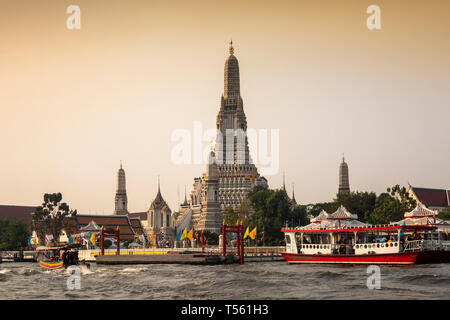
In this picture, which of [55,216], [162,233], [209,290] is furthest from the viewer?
[162,233]

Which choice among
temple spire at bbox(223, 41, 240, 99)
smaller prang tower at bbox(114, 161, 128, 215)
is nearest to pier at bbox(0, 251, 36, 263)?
smaller prang tower at bbox(114, 161, 128, 215)

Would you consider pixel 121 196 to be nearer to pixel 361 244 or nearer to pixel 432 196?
pixel 432 196

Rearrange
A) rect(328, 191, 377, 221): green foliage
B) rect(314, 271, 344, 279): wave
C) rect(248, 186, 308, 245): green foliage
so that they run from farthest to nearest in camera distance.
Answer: rect(328, 191, 377, 221): green foliage < rect(248, 186, 308, 245): green foliage < rect(314, 271, 344, 279): wave

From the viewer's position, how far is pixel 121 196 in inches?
5723

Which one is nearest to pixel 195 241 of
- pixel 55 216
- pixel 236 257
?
pixel 55 216

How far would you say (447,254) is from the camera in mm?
62375

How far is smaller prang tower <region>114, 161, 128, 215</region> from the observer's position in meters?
144

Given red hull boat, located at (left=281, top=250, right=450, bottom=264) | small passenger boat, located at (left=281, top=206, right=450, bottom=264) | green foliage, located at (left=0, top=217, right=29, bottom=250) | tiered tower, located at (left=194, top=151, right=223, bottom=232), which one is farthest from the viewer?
tiered tower, located at (left=194, top=151, right=223, bottom=232)

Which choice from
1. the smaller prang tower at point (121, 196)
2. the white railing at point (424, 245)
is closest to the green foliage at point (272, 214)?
the white railing at point (424, 245)

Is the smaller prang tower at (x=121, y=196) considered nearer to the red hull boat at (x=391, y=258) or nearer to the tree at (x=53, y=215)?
the tree at (x=53, y=215)

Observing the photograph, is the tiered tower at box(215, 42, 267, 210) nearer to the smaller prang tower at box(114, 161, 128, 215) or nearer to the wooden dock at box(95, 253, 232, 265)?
the smaller prang tower at box(114, 161, 128, 215)

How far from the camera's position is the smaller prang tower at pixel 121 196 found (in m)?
144
